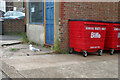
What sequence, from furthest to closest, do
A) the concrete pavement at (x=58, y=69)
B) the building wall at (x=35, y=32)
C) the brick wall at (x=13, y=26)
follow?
1. the brick wall at (x=13, y=26)
2. the building wall at (x=35, y=32)
3. the concrete pavement at (x=58, y=69)

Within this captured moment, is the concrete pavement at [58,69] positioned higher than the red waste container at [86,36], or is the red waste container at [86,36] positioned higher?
the red waste container at [86,36]

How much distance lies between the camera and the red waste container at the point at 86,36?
647 cm

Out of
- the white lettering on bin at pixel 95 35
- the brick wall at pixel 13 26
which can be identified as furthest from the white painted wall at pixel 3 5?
the white lettering on bin at pixel 95 35

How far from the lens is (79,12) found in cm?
734

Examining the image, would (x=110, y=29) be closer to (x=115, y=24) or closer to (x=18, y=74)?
(x=115, y=24)

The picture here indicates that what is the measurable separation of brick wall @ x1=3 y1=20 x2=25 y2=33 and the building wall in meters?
7.77

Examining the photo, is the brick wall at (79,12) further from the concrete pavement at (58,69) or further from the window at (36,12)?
the window at (36,12)

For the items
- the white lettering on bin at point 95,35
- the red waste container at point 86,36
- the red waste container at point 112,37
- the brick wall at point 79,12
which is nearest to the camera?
the red waste container at point 86,36

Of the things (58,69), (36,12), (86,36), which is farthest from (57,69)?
(36,12)

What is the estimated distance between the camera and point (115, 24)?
7.28m

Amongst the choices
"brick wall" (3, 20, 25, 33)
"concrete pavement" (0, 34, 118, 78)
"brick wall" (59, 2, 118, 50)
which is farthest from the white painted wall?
"concrete pavement" (0, 34, 118, 78)

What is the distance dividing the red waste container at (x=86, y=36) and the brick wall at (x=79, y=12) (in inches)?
9.7

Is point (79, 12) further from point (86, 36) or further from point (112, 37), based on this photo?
point (112, 37)

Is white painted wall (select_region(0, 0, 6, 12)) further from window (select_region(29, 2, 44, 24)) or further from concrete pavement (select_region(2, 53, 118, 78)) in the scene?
concrete pavement (select_region(2, 53, 118, 78))
